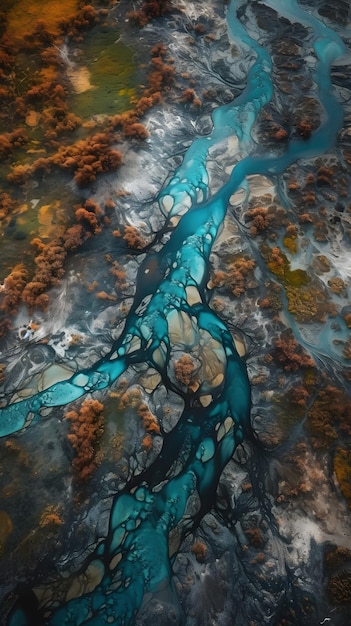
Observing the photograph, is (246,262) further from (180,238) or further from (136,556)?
(136,556)

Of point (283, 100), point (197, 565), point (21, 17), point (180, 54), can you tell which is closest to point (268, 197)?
point (283, 100)

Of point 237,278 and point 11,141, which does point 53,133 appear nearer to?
point 11,141

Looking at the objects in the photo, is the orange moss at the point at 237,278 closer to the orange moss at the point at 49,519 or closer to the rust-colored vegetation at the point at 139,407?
the rust-colored vegetation at the point at 139,407

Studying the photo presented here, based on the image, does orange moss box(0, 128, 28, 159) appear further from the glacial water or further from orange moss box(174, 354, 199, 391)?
orange moss box(174, 354, 199, 391)

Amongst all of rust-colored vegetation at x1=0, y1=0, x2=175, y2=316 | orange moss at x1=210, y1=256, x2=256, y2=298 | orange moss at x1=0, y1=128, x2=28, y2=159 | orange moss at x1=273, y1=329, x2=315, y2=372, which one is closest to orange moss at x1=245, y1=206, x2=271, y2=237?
orange moss at x1=210, y1=256, x2=256, y2=298

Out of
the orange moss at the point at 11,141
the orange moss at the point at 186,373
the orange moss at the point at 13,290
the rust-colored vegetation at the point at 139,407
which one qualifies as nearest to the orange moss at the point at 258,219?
the orange moss at the point at 186,373

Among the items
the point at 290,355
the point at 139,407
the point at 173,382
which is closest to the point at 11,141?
the point at 173,382
